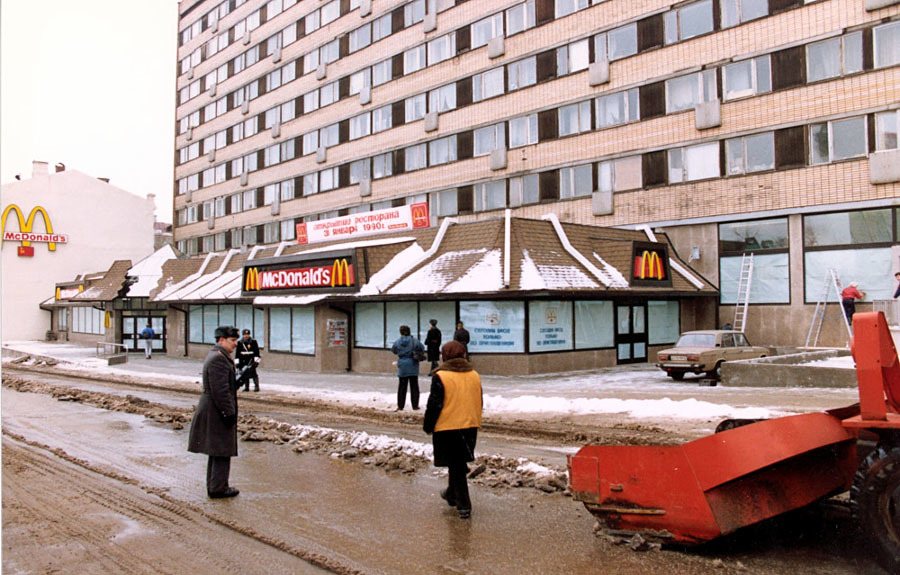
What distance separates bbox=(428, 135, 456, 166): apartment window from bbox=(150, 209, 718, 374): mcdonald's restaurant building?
1076 cm

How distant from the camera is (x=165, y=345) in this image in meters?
36.5

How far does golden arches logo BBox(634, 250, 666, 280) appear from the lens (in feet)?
71.7

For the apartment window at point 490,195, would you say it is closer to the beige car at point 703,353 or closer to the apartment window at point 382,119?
the apartment window at point 382,119

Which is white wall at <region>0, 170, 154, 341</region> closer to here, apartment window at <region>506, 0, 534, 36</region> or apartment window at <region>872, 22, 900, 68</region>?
apartment window at <region>506, 0, 534, 36</region>

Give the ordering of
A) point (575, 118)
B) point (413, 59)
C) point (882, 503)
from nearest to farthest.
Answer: point (882, 503) < point (575, 118) < point (413, 59)

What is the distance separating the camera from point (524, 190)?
33562mm

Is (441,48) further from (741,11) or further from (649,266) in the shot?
(649,266)

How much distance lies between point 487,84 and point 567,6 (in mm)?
5720

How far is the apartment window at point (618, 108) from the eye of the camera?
2928 centimetres

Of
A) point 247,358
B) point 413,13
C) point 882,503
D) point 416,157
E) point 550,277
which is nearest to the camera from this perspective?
point 882,503

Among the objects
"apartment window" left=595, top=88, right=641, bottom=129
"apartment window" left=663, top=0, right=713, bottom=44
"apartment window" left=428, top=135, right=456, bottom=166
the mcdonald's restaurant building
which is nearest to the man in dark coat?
the mcdonald's restaurant building

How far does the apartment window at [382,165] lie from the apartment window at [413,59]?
5.08 m

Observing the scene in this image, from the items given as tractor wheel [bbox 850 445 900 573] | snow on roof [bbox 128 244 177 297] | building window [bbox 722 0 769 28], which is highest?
building window [bbox 722 0 769 28]

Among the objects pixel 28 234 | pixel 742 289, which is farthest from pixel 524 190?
pixel 28 234
